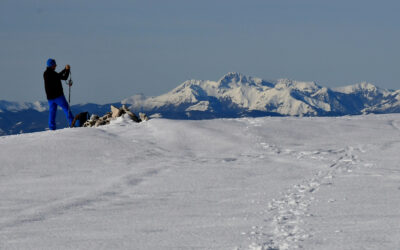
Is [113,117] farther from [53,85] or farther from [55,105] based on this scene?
[53,85]

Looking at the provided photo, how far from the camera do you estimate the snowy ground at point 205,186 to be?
6.78 m

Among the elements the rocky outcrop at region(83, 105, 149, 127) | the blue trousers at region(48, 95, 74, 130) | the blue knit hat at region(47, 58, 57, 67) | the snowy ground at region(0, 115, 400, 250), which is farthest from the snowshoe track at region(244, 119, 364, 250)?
the rocky outcrop at region(83, 105, 149, 127)

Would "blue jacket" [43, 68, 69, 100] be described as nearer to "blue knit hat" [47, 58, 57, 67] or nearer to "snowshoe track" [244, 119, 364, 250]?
"blue knit hat" [47, 58, 57, 67]

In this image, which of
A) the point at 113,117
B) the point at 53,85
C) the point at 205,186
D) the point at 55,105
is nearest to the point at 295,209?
the point at 205,186

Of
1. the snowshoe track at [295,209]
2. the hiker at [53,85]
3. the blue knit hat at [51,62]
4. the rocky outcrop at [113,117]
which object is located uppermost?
the blue knit hat at [51,62]

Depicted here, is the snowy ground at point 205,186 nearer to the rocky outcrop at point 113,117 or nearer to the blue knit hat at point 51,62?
the blue knit hat at point 51,62

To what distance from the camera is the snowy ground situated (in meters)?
6.78

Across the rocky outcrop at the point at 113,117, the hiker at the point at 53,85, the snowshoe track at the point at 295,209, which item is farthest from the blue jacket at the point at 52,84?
the snowshoe track at the point at 295,209

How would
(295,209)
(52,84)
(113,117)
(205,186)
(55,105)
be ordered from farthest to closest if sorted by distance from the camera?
(113,117), (55,105), (52,84), (205,186), (295,209)

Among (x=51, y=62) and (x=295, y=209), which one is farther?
(x=51, y=62)

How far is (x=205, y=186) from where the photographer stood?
1052 centimetres

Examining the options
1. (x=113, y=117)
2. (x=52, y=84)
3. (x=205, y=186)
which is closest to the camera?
(x=205, y=186)

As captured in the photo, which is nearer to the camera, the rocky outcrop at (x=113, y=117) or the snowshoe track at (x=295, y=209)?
the snowshoe track at (x=295, y=209)

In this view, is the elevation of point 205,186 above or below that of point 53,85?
below
